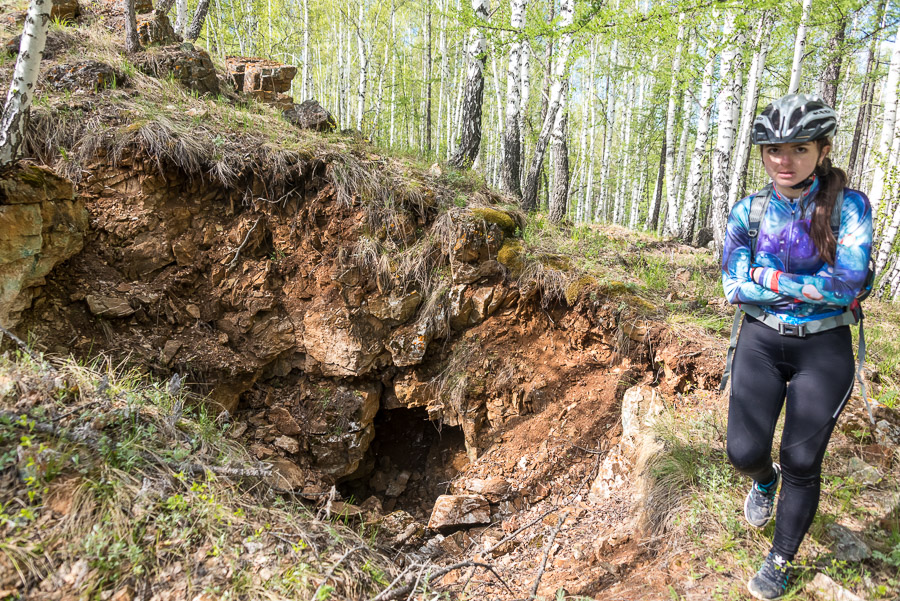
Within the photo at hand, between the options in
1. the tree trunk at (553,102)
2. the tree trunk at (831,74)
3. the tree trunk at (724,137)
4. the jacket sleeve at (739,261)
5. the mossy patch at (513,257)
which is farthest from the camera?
the tree trunk at (831,74)

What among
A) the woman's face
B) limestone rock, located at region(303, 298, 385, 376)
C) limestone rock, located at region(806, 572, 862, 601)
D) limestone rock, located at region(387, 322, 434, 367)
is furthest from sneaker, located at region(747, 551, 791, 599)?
limestone rock, located at region(303, 298, 385, 376)

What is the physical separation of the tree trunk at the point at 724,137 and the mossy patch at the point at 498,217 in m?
4.00

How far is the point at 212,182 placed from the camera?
515cm

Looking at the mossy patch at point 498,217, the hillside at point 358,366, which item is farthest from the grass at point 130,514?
the mossy patch at point 498,217

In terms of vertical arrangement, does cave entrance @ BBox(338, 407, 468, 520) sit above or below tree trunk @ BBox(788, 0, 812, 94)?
below

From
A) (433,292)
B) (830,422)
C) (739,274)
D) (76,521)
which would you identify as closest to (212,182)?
(433,292)

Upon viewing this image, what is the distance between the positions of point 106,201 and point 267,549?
14.2 feet

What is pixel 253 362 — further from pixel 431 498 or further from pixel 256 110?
pixel 256 110

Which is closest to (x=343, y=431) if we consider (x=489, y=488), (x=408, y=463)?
(x=408, y=463)

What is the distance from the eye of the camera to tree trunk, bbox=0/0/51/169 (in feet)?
12.4

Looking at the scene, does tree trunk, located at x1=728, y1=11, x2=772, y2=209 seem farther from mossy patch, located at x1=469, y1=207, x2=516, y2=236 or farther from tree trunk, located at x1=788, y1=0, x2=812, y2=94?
mossy patch, located at x1=469, y1=207, x2=516, y2=236

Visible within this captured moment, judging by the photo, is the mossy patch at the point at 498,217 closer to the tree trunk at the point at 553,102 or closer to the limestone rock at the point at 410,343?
the limestone rock at the point at 410,343

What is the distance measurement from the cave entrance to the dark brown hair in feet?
14.1

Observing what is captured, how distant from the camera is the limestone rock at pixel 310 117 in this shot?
252 inches
